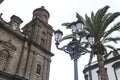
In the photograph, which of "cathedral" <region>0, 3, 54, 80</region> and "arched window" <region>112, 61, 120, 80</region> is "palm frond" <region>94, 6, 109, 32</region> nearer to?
"cathedral" <region>0, 3, 54, 80</region>

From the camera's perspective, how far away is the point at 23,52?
65.6ft

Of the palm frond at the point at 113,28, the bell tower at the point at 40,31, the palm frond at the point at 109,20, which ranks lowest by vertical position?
the palm frond at the point at 113,28

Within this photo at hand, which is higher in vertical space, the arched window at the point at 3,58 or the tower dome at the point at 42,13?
the tower dome at the point at 42,13

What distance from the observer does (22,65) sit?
62.8 feet

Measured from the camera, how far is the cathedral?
18184 millimetres

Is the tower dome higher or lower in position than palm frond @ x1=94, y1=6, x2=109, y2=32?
higher

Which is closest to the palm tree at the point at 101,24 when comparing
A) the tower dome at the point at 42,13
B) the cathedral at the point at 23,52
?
the cathedral at the point at 23,52

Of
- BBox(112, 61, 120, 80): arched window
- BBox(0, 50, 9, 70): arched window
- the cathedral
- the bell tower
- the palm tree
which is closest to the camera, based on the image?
the palm tree

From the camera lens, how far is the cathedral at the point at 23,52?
18.2 meters

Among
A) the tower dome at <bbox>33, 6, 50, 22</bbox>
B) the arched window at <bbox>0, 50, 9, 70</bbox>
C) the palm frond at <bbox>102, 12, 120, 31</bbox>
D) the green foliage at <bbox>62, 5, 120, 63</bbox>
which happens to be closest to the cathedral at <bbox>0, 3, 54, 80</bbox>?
the arched window at <bbox>0, 50, 9, 70</bbox>

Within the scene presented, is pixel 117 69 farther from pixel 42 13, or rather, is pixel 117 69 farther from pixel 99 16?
pixel 42 13

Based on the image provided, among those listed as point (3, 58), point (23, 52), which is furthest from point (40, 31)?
point (3, 58)

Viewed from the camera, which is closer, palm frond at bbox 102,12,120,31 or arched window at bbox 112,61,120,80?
palm frond at bbox 102,12,120,31

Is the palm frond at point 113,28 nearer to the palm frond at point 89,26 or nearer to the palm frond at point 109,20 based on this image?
the palm frond at point 109,20
